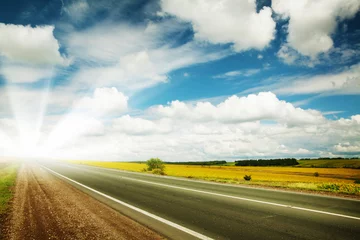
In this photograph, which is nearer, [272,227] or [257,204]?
[272,227]

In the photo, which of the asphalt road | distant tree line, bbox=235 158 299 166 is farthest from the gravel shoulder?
distant tree line, bbox=235 158 299 166

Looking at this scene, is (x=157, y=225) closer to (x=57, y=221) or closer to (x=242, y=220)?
(x=242, y=220)

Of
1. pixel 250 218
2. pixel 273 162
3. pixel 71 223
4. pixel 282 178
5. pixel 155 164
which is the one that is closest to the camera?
pixel 71 223

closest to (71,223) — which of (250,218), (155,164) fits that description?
(250,218)

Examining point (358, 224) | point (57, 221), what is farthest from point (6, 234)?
point (358, 224)

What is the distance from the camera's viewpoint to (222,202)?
9.40 m

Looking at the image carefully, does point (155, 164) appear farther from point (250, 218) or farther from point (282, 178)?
point (250, 218)

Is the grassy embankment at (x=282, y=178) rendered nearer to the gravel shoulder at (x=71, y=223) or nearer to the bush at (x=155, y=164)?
the bush at (x=155, y=164)

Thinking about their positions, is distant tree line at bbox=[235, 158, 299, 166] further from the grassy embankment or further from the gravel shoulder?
the gravel shoulder

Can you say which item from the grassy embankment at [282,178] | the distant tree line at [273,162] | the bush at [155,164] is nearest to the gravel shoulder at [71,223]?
the grassy embankment at [282,178]

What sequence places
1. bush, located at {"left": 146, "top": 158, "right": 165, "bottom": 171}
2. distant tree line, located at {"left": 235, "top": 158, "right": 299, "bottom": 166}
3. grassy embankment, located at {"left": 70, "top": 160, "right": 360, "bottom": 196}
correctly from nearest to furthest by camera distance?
grassy embankment, located at {"left": 70, "top": 160, "right": 360, "bottom": 196} → bush, located at {"left": 146, "top": 158, "right": 165, "bottom": 171} → distant tree line, located at {"left": 235, "top": 158, "right": 299, "bottom": 166}

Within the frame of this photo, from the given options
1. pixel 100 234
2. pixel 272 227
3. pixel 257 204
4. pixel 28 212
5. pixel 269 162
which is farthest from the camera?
pixel 269 162

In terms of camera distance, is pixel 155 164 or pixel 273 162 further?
pixel 273 162

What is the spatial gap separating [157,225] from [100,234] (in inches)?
63.0
